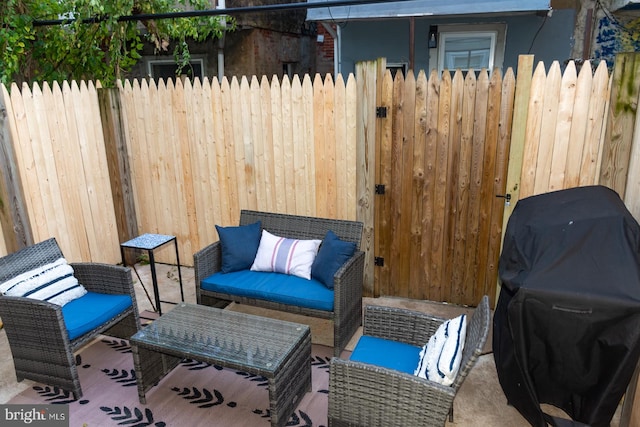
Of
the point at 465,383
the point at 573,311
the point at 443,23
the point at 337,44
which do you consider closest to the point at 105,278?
the point at 465,383

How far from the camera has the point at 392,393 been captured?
246 centimetres

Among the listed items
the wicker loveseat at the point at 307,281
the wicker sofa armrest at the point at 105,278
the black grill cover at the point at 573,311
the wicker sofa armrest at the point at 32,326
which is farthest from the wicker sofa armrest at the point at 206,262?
the black grill cover at the point at 573,311

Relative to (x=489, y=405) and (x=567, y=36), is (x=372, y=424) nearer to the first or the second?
→ (x=489, y=405)

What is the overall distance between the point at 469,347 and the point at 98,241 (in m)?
4.20

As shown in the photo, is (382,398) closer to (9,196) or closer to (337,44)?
(9,196)

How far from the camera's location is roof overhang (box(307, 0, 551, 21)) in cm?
548

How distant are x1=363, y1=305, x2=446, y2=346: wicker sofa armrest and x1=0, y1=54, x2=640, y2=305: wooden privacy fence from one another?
138 centimetres

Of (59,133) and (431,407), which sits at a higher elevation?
(59,133)

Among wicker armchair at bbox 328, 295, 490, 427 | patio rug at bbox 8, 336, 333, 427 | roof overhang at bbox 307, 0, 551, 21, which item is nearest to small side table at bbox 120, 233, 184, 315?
patio rug at bbox 8, 336, 333, 427

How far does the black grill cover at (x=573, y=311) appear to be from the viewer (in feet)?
7.80

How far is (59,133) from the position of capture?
454cm

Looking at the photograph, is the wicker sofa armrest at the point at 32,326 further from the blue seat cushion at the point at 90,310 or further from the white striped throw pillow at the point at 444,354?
the white striped throw pillow at the point at 444,354

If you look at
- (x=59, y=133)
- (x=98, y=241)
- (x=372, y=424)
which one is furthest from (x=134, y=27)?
(x=372, y=424)

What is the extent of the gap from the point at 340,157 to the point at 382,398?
2.37m
